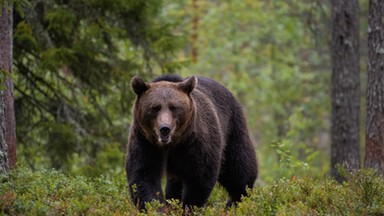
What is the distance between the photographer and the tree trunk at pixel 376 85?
8.84 meters

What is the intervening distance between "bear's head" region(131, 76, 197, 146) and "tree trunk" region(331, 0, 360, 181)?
5.65 m

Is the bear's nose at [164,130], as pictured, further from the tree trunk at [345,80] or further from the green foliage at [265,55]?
the green foliage at [265,55]

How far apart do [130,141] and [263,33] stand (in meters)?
18.3

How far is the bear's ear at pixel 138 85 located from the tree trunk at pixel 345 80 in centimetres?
597

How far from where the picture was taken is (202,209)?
23.5 ft

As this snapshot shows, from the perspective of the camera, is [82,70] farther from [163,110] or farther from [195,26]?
[195,26]

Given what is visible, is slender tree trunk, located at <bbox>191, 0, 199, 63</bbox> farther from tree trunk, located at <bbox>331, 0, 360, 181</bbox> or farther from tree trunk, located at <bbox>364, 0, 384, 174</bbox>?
tree trunk, located at <bbox>364, 0, 384, 174</bbox>

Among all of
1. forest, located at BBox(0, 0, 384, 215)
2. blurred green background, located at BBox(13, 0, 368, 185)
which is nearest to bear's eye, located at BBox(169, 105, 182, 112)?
forest, located at BBox(0, 0, 384, 215)

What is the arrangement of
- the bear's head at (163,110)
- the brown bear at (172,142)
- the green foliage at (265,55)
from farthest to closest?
the green foliage at (265,55), the brown bear at (172,142), the bear's head at (163,110)

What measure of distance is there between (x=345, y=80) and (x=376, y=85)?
3.97 m

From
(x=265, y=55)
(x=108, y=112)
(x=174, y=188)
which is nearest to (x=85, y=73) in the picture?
(x=108, y=112)

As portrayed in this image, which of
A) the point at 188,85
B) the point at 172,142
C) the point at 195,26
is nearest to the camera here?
the point at 172,142

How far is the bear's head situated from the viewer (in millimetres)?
7305

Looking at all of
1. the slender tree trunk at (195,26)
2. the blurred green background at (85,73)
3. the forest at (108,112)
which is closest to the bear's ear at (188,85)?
the forest at (108,112)
